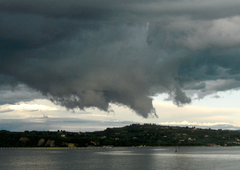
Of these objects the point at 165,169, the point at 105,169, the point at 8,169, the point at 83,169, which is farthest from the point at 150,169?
the point at 8,169

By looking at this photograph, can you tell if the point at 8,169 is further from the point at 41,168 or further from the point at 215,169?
the point at 215,169

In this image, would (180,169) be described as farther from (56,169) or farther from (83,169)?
(56,169)

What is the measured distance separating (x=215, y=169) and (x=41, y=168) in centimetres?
8109

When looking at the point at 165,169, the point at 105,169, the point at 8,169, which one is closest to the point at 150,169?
the point at 165,169

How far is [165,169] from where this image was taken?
150750 mm

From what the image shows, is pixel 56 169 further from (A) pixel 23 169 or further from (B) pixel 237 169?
(B) pixel 237 169

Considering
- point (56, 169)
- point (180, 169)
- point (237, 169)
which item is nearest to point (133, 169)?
point (180, 169)

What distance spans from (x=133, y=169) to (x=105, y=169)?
1247cm

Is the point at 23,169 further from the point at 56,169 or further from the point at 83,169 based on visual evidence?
the point at 83,169

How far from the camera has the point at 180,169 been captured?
15050 cm

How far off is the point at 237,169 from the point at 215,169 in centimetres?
1030

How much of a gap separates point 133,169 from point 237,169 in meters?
48.7

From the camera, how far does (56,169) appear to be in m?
149

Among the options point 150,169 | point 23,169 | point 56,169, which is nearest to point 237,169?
point 150,169
